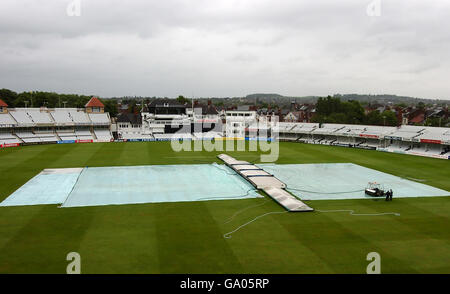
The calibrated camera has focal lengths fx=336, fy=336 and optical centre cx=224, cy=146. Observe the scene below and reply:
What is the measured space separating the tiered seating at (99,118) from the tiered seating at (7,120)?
12689 mm

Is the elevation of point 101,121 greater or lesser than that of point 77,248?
greater

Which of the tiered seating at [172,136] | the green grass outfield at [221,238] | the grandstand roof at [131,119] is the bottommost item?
the green grass outfield at [221,238]

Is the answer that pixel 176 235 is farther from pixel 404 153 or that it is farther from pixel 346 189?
pixel 404 153

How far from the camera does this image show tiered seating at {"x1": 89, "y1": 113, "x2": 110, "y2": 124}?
207 feet

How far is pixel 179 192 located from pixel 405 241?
15001mm

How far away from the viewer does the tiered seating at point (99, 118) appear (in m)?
63.2

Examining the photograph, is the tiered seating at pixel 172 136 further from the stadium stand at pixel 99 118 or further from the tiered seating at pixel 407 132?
the tiered seating at pixel 407 132

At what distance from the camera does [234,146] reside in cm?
5231

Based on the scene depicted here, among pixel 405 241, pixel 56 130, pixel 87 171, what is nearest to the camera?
pixel 405 241

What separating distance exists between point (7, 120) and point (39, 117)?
5064 mm

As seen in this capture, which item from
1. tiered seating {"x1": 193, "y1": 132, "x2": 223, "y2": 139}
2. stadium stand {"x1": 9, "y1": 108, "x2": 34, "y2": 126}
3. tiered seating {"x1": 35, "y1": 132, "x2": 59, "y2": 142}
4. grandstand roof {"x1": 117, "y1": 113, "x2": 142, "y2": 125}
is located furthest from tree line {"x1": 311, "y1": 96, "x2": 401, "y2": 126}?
stadium stand {"x1": 9, "y1": 108, "x2": 34, "y2": 126}

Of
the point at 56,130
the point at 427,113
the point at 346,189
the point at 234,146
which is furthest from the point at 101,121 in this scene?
the point at 427,113

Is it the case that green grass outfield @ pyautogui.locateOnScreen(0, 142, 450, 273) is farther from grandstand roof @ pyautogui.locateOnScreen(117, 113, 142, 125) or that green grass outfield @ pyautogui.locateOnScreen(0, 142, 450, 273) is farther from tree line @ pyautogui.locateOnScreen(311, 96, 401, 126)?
tree line @ pyautogui.locateOnScreen(311, 96, 401, 126)

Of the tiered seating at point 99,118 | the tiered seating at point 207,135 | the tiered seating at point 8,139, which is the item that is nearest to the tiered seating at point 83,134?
the tiered seating at point 99,118
